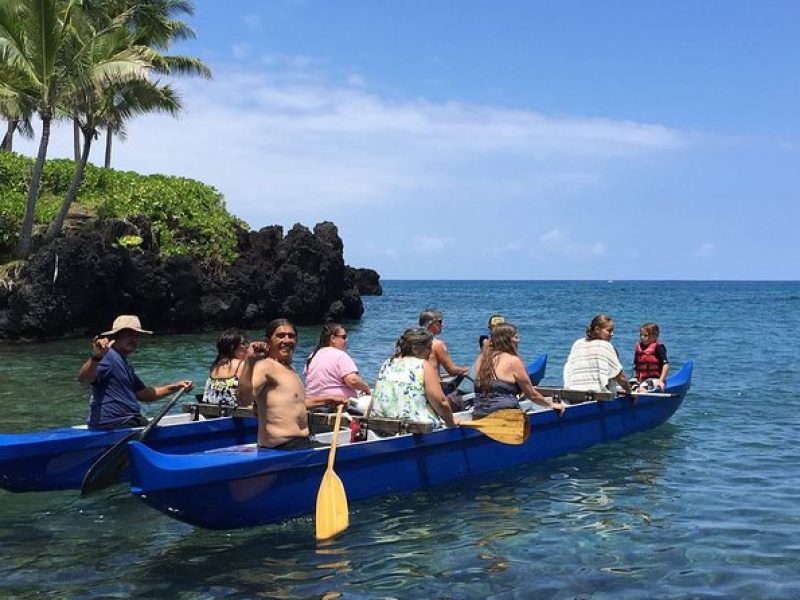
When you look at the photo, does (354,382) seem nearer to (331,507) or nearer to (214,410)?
(214,410)

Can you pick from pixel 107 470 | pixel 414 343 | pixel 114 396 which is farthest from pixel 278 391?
pixel 114 396

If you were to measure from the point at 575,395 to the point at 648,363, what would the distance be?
6.90ft

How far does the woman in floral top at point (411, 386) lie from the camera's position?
900 cm

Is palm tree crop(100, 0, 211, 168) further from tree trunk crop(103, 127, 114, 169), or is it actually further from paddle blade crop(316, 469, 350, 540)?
paddle blade crop(316, 469, 350, 540)

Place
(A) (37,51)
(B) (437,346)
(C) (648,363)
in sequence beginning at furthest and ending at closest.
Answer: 1. (A) (37,51)
2. (C) (648,363)
3. (B) (437,346)

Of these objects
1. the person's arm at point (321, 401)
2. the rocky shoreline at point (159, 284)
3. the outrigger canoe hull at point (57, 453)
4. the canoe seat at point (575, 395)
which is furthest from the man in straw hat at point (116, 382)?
the rocky shoreline at point (159, 284)

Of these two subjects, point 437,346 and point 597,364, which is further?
point 597,364

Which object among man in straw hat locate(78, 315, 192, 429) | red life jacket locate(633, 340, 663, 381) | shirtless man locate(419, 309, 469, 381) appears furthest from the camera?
red life jacket locate(633, 340, 663, 381)

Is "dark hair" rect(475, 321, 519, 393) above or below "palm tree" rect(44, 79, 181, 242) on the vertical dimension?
below

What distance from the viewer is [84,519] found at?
335 inches

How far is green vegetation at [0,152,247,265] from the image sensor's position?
31422 millimetres

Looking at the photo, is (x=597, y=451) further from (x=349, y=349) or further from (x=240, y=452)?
(x=349, y=349)

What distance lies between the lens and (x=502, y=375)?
32.9 ft

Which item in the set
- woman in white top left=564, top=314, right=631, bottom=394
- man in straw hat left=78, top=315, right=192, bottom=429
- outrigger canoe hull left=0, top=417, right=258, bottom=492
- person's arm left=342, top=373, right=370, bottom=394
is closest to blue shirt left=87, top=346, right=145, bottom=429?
man in straw hat left=78, top=315, right=192, bottom=429
